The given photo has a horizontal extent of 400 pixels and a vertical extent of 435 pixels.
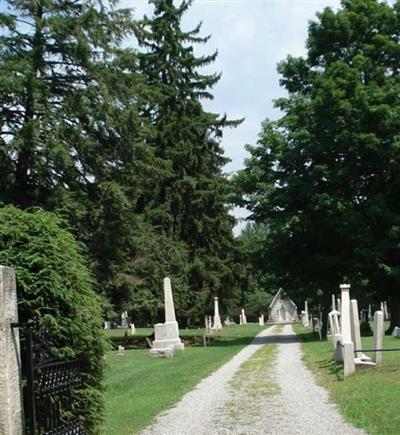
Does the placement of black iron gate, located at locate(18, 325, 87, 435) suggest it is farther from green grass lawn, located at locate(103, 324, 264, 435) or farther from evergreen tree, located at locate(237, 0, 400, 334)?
evergreen tree, located at locate(237, 0, 400, 334)

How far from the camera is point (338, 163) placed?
32.9m

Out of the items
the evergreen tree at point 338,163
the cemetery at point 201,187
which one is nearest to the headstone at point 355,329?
the cemetery at point 201,187

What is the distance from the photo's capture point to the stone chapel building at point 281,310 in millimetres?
86938

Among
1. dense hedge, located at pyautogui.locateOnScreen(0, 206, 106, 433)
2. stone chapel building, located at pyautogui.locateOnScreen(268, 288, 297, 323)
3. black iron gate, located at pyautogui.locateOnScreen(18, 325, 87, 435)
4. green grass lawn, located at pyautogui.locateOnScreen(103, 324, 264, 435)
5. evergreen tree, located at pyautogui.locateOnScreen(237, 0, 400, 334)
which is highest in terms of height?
evergreen tree, located at pyautogui.locateOnScreen(237, 0, 400, 334)

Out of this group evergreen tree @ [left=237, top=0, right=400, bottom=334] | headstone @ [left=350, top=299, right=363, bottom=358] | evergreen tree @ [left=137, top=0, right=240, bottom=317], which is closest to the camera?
headstone @ [left=350, top=299, right=363, bottom=358]

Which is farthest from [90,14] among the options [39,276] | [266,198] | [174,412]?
[39,276]

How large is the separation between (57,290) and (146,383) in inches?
410

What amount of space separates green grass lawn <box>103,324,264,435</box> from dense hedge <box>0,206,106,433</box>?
0.59 metres

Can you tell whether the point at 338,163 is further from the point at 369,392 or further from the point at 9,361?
the point at 9,361

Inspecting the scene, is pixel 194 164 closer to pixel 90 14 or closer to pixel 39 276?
pixel 90 14

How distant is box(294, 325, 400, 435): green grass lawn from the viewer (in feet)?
30.8

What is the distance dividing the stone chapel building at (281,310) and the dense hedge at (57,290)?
80493 millimetres

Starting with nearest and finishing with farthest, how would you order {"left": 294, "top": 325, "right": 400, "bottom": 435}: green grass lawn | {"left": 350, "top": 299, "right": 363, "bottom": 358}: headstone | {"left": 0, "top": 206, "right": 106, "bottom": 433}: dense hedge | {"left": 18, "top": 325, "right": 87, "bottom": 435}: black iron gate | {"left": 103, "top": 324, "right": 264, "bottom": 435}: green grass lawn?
{"left": 18, "top": 325, "right": 87, "bottom": 435}: black iron gate < {"left": 0, "top": 206, "right": 106, "bottom": 433}: dense hedge < {"left": 294, "top": 325, "right": 400, "bottom": 435}: green grass lawn < {"left": 103, "top": 324, "right": 264, "bottom": 435}: green grass lawn < {"left": 350, "top": 299, "right": 363, "bottom": 358}: headstone

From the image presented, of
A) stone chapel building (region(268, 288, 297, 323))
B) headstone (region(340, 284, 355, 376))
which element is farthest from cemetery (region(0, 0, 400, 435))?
stone chapel building (region(268, 288, 297, 323))
